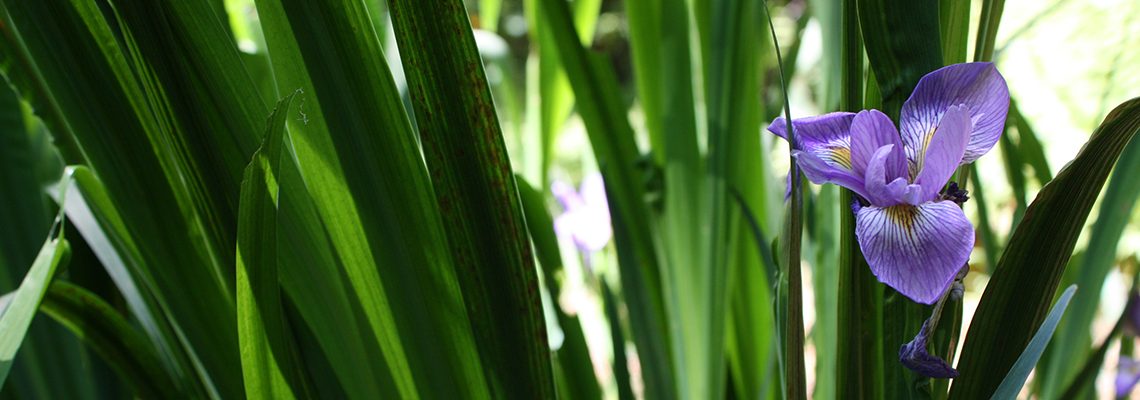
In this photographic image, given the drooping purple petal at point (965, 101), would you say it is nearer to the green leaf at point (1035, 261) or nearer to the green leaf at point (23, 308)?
the green leaf at point (1035, 261)

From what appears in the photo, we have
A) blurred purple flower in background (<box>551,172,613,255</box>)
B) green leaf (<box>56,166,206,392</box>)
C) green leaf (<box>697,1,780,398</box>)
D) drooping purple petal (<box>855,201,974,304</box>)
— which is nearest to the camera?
drooping purple petal (<box>855,201,974,304</box>)

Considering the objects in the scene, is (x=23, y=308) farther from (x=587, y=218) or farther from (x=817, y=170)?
(x=587, y=218)

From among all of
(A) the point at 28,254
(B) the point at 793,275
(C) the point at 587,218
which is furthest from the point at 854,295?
(C) the point at 587,218

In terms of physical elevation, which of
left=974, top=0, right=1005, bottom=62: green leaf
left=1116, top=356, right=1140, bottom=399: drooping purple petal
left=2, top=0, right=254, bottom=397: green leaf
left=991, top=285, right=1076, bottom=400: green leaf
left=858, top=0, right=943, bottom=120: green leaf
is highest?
left=2, top=0, right=254, bottom=397: green leaf

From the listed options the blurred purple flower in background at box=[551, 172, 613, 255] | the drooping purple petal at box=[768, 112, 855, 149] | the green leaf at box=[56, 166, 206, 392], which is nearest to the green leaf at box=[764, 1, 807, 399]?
the drooping purple petal at box=[768, 112, 855, 149]

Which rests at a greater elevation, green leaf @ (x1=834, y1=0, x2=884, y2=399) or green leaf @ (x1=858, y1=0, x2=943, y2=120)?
green leaf @ (x1=858, y1=0, x2=943, y2=120)

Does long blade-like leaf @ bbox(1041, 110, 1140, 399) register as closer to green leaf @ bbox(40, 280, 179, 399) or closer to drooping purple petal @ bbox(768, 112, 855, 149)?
drooping purple petal @ bbox(768, 112, 855, 149)

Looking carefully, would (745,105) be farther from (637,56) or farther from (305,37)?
(305,37)
